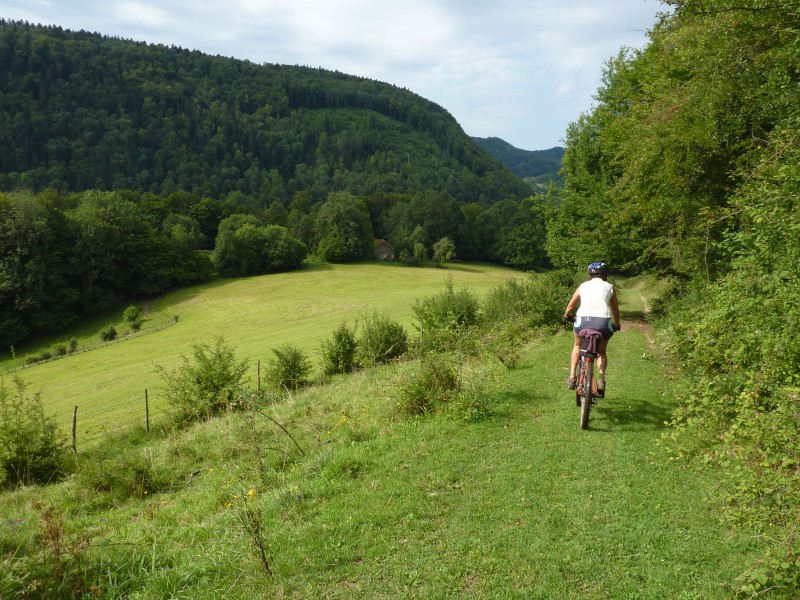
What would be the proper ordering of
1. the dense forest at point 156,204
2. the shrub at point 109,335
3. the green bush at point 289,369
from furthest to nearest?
the dense forest at point 156,204 → the shrub at point 109,335 → the green bush at point 289,369

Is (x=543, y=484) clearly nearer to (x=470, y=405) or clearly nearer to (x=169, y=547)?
(x=470, y=405)

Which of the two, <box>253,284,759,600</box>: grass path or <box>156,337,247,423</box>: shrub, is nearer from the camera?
<box>253,284,759,600</box>: grass path

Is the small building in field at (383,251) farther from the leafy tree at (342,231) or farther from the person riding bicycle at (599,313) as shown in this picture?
the person riding bicycle at (599,313)

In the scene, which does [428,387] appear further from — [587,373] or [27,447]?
[27,447]

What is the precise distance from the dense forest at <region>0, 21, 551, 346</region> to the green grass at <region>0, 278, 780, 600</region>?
26.1 metres

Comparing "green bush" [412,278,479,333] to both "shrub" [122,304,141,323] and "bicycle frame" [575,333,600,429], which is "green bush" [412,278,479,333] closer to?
"bicycle frame" [575,333,600,429]

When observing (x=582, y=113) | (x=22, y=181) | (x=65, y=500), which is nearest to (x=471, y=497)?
(x=65, y=500)

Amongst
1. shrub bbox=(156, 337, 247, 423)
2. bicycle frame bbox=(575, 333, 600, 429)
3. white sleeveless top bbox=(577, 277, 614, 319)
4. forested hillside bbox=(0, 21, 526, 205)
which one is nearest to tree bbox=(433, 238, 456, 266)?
shrub bbox=(156, 337, 247, 423)

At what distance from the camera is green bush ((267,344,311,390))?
20.0 meters

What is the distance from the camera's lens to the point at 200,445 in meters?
12.0

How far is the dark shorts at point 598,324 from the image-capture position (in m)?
7.68

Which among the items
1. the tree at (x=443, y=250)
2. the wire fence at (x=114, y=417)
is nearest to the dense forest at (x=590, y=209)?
the tree at (x=443, y=250)

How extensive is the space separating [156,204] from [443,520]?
10059 centimetres

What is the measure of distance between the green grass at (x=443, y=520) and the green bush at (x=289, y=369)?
36.0ft
